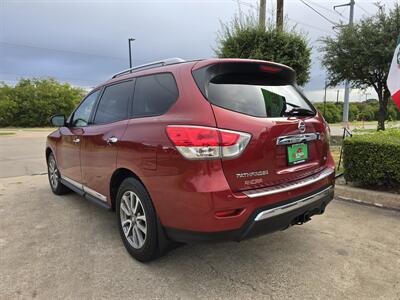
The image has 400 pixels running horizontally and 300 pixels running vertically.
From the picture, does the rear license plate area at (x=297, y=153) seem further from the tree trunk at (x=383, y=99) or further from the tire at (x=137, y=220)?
the tree trunk at (x=383, y=99)

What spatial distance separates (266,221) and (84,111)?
9.75ft

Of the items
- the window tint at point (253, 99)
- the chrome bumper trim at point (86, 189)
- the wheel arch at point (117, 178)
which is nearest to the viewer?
the window tint at point (253, 99)

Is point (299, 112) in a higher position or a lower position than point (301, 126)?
higher

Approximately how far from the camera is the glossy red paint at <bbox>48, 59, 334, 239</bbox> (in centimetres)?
232

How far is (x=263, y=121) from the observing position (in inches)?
99.3

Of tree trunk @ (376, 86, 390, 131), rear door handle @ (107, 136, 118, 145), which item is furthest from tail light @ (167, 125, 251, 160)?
tree trunk @ (376, 86, 390, 131)

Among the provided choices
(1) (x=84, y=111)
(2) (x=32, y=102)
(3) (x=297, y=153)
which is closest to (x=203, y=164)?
(3) (x=297, y=153)

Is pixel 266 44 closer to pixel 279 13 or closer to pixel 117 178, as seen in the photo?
pixel 279 13

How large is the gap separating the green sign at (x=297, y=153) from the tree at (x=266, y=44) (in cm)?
669

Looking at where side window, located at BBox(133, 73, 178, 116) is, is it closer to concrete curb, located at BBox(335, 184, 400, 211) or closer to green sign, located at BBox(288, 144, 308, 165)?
green sign, located at BBox(288, 144, 308, 165)

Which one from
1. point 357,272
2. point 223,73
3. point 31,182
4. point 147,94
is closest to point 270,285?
point 357,272

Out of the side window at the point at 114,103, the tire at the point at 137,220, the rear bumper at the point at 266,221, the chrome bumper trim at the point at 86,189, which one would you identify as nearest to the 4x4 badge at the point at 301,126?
the rear bumper at the point at 266,221

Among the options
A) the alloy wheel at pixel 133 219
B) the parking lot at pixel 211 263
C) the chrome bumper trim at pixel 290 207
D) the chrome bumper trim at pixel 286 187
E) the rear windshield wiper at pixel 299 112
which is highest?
the rear windshield wiper at pixel 299 112

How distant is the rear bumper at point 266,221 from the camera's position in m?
2.37
